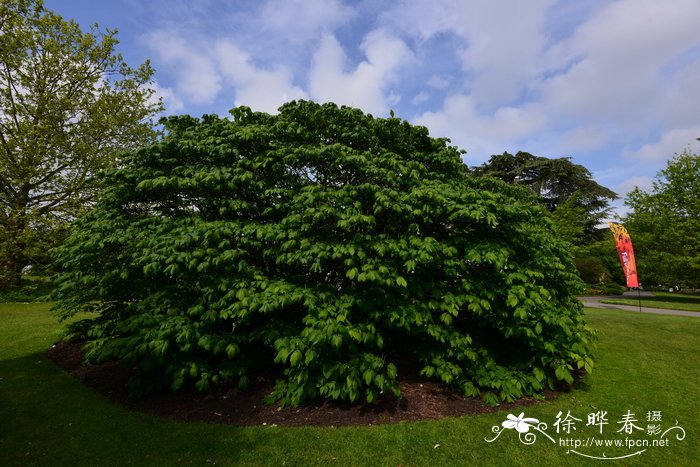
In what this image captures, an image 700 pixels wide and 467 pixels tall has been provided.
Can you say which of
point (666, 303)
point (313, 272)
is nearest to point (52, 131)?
point (313, 272)

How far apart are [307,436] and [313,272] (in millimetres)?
2618

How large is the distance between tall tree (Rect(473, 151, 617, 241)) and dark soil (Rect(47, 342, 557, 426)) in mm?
33241

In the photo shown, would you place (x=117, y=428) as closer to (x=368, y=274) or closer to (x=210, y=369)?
(x=210, y=369)

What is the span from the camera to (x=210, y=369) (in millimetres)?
5992

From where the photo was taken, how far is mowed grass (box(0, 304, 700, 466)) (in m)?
4.30

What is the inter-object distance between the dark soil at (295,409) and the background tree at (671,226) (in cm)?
2585

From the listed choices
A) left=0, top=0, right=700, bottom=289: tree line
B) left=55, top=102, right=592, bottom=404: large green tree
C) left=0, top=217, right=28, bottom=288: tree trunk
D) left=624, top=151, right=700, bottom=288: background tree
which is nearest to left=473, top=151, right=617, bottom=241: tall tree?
left=624, top=151, right=700, bottom=288: background tree

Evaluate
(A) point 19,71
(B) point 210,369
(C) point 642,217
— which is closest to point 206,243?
(B) point 210,369

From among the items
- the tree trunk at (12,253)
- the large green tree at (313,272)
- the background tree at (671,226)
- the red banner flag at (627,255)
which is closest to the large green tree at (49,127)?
the tree trunk at (12,253)

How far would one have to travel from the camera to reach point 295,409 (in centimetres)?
557

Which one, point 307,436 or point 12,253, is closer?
point 307,436

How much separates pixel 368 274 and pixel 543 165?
37220 millimetres

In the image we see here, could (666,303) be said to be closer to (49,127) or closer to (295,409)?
(295,409)

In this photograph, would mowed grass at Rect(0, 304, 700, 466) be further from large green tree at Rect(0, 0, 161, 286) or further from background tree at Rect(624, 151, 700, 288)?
background tree at Rect(624, 151, 700, 288)
